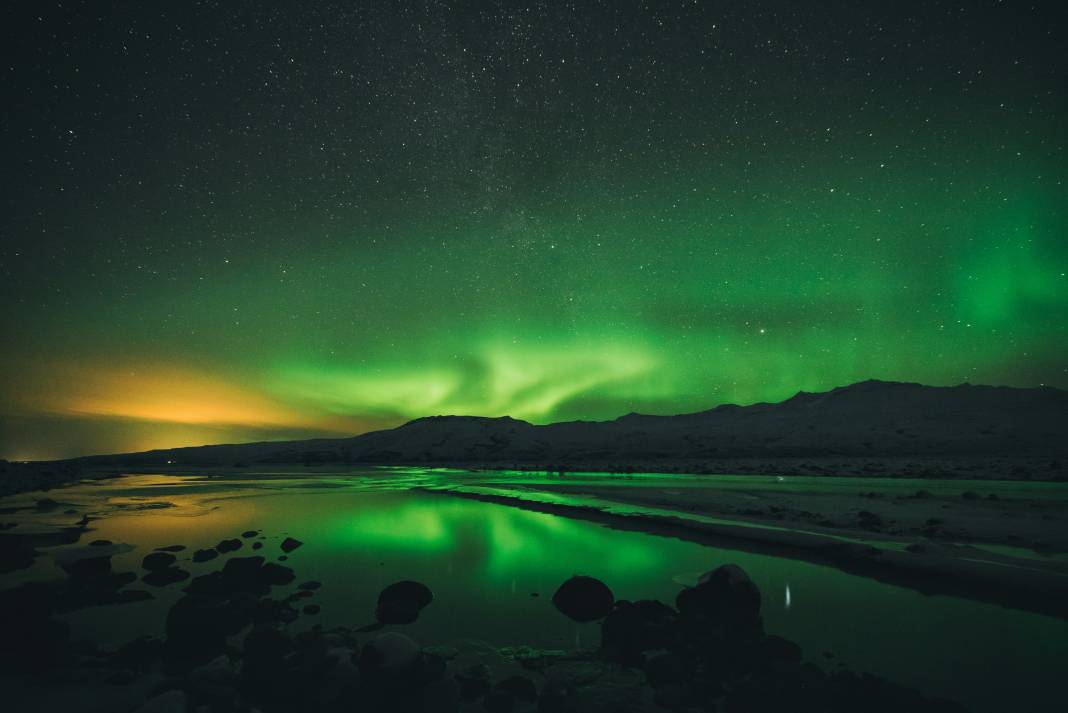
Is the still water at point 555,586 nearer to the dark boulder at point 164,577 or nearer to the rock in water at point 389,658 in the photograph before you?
the dark boulder at point 164,577

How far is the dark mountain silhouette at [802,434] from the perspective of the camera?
94.4 m

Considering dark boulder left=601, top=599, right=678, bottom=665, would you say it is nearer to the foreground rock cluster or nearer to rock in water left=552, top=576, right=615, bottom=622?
the foreground rock cluster

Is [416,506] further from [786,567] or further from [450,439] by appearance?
[450,439]

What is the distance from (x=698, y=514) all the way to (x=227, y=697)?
16.5m

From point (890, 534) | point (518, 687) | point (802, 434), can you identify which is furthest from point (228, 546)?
point (802, 434)

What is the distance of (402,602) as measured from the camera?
7.69 meters

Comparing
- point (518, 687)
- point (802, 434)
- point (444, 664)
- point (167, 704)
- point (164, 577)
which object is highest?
point (802, 434)

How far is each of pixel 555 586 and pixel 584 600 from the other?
1.90 meters

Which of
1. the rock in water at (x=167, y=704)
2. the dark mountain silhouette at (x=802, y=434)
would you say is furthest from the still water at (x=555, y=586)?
the dark mountain silhouette at (x=802, y=434)

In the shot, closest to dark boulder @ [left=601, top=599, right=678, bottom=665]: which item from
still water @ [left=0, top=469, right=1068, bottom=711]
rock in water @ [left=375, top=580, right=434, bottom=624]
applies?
still water @ [left=0, top=469, right=1068, bottom=711]

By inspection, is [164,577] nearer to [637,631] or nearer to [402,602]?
[402,602]

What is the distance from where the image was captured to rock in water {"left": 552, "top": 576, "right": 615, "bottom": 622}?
7.43 meters

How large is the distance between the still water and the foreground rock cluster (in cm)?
51

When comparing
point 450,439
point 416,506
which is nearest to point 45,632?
point 416,506
